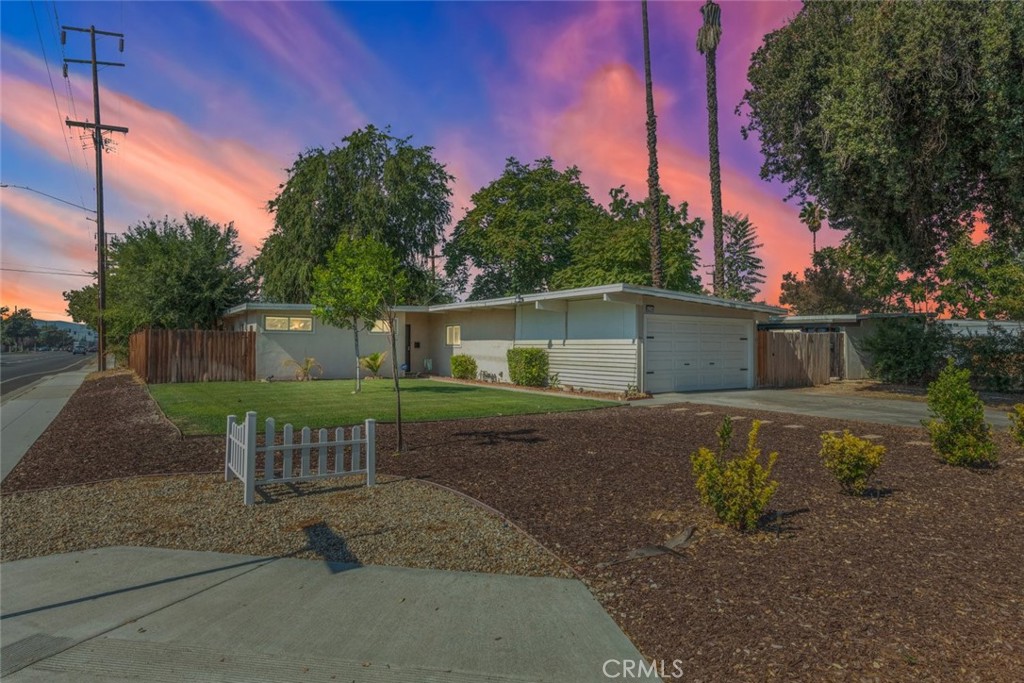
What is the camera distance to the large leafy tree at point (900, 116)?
11.1 metres

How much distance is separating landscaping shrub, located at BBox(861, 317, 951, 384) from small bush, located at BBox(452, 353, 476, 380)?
15069 millimetres

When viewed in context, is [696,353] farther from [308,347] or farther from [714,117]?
[714,117]

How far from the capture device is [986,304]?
15.1m

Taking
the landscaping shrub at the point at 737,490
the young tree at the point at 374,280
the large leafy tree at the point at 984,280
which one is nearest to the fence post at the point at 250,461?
the young tree at the point at 374,280

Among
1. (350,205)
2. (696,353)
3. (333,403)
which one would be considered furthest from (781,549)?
(350,205)

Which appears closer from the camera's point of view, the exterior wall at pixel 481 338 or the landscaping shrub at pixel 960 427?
the landscaping shrub at pixel 960 427

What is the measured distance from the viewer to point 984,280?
583 inches

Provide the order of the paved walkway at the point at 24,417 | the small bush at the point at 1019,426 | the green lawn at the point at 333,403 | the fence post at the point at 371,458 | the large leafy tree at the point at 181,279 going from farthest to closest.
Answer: the large leafy tree at the point at 181,279 < the green lawn at the point at 333,403 < the paved walkway at the point at 24,417 < the small bush at the point at 1019,426 < the fence post at the point at 371,458

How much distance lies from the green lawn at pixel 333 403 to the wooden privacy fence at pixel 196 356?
136 centimetres

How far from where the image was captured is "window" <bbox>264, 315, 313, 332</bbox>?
21641 mm

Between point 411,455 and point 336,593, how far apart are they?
161 inches

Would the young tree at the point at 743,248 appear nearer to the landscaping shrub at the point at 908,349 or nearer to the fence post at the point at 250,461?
the landscaping shrub at the point at 908,349
